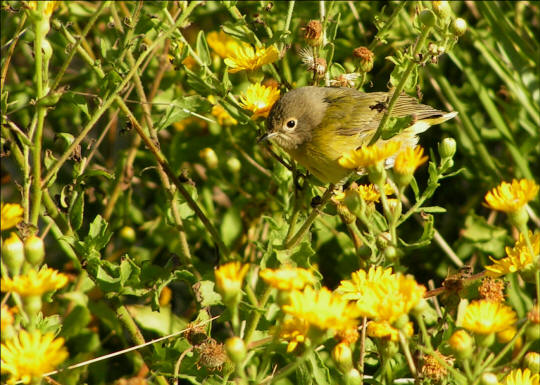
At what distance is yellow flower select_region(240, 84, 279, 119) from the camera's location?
8.22ft

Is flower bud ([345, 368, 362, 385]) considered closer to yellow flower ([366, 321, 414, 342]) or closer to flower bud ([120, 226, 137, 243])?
yellow flower ([366, 321, 414, 342])

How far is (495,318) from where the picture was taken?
5.05 ft

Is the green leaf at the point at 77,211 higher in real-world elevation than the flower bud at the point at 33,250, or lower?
lower

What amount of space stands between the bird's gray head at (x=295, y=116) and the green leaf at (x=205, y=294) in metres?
0.72

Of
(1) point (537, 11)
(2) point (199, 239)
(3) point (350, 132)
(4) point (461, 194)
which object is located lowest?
(4) point (461, 194)

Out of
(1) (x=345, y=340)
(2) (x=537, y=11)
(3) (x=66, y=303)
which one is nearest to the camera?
(1) (x=345, y=340)

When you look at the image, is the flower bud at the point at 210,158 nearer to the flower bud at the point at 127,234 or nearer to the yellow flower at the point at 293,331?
the flower bud at the point at 127,234

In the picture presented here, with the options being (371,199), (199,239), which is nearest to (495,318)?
(371,199)

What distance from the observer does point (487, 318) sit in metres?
1.54

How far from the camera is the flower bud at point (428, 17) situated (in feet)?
5.90

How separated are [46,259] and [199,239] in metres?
0.72

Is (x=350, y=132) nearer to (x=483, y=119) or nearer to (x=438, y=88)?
(x=438, y=88)

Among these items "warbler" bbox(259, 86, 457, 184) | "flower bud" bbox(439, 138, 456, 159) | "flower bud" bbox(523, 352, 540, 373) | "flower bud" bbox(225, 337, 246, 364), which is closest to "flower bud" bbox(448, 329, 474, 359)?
"flower bud" bbox(523, 352, 540, 373)

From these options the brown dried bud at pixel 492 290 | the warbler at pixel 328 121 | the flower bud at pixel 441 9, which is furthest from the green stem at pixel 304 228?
the warbler at pixel 328 121
